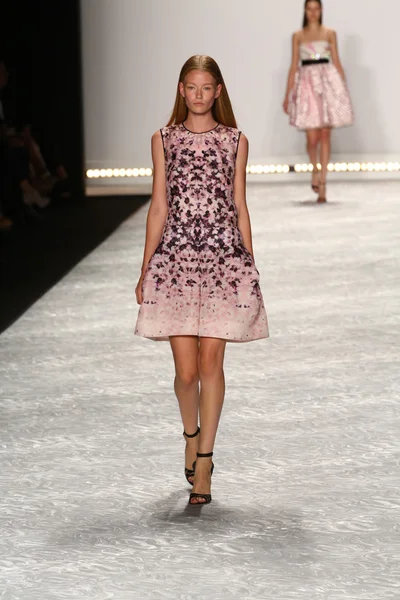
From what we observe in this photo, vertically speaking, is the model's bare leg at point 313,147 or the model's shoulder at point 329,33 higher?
the model's shoulder at point 329,33

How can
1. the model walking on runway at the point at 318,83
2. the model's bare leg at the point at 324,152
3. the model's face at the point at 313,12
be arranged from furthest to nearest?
the model's bare leg at the point at 324,152, the model walking on runway at the point at 318,83, the model's face at the point at 313,12

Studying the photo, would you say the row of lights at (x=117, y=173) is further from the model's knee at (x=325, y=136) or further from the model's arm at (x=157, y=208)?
the model's arm at (x=157, y=208)

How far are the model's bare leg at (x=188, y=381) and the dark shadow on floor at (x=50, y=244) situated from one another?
212cm

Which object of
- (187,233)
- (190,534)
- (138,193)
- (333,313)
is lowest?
(138,193)

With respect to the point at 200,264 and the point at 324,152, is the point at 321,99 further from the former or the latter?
the point at 200,264

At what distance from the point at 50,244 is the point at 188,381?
15.3ft

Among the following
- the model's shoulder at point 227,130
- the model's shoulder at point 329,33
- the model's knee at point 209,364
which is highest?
the model's shoulder at point 227,130

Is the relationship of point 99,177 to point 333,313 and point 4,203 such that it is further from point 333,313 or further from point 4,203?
point 333,313

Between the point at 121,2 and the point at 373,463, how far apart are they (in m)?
8.24

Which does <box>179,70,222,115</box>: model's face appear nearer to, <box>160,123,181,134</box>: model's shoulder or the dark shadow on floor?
<box>160,123,181,134</box>: model's shoulder

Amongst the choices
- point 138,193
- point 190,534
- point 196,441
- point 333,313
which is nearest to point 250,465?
point 196,441

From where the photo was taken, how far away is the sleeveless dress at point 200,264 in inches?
107

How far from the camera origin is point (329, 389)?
381 centimetres

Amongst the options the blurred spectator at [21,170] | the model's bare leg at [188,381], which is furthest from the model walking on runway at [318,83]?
the model's bare leg at [188,381]
